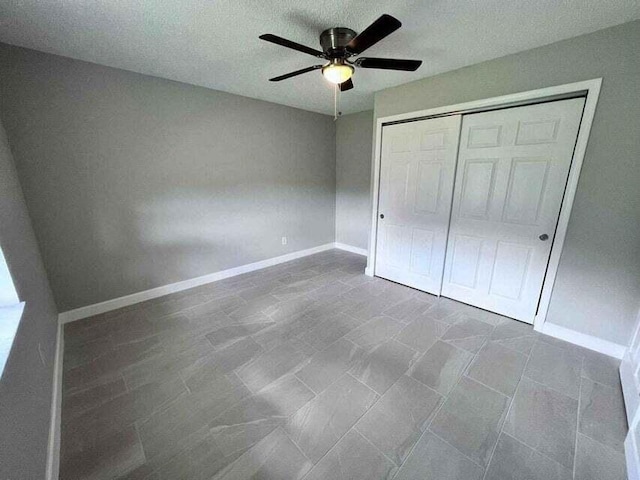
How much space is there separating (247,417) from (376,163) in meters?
2.89

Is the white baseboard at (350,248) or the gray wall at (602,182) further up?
the gray wall at (602,182)

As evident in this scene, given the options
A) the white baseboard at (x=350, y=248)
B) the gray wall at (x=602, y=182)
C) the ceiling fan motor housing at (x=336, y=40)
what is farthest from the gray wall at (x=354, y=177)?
the ceiling fan motor housing at (x=336, y=40)

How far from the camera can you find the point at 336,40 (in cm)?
181

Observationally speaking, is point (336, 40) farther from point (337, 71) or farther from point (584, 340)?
point (584, 340)

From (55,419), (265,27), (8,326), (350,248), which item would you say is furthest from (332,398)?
(350,248)

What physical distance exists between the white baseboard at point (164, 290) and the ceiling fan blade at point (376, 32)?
3007mm

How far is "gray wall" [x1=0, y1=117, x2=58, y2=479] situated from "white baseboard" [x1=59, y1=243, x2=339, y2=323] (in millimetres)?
274

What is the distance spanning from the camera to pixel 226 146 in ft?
10.8

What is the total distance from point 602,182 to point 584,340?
1305 mm

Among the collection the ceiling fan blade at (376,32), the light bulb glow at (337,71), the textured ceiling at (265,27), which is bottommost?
the light bulb glow at (337,71)

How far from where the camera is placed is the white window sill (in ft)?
3.31

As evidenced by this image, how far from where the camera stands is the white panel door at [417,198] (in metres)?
2.70

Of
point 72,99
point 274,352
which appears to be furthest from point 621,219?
point 72,99

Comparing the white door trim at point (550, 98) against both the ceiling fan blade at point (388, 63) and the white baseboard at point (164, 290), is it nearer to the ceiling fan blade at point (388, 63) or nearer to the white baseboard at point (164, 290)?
the ceiling fan blade at point (388, 63)
